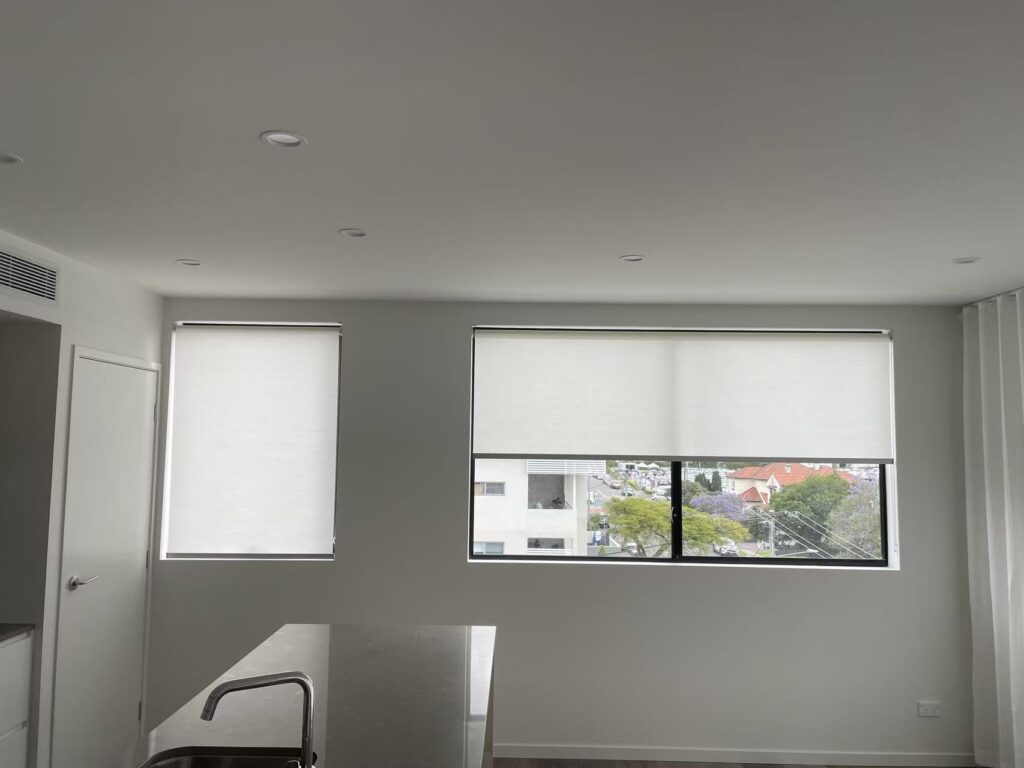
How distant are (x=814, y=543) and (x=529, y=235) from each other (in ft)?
9.09

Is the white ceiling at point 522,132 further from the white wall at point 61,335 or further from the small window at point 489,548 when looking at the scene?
the small window at point 489,548

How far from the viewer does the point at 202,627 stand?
442 centimetres

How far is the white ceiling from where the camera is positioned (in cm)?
154

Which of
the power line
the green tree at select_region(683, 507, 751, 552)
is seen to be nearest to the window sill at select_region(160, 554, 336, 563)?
the green tree at select_region(683, 507, 751, 552)

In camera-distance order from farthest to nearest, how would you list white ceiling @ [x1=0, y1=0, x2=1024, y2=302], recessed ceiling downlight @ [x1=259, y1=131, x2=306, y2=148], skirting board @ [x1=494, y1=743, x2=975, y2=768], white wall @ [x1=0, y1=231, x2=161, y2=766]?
1. skirting board @ [x1=494, y1=743, x2=975, y2=768]
2. white wall @ [x1=0, y1=231, x2=161, y2=766]
3. recessed ceiling downlight @ [x1=259, y1=131, x2=306, y2=148]
4. white ceiling @ [x1=0, y1=0, x2=1024, y2=302]

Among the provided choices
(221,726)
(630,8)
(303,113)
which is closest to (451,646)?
(221,726)

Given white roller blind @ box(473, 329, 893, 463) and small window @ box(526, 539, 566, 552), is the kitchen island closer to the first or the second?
small window @ box(526, 539, 566, 552)

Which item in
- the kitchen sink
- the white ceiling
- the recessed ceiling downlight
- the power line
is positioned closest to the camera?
the white ceiling

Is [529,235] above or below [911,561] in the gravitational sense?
above

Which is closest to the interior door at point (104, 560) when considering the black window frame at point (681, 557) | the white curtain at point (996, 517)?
the black window frame at point (681, 557)

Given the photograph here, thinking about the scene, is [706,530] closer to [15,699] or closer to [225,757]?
[225,757]

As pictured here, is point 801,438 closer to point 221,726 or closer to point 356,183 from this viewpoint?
point 356,183

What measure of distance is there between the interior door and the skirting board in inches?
82.5

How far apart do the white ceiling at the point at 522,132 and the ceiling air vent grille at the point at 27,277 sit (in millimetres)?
148
